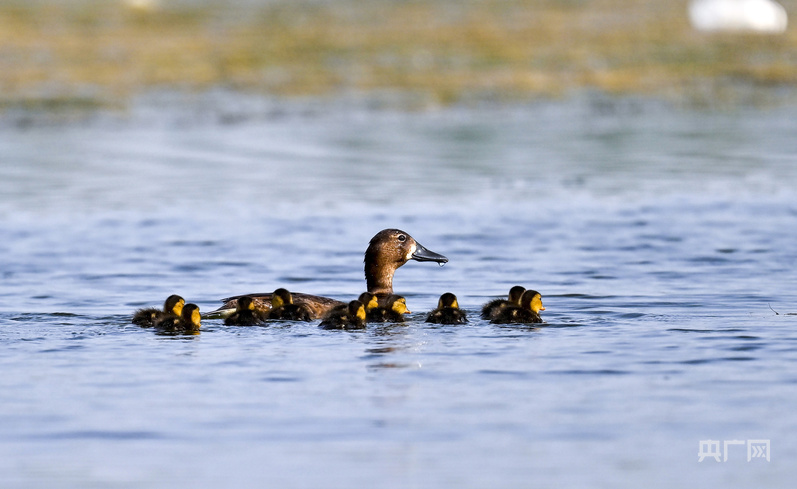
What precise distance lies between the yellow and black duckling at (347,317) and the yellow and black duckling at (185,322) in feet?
3.03

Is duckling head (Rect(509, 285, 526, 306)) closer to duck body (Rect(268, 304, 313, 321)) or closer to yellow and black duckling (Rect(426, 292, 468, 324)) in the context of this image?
yellow and black duckling (Rect(426, 292, 468, 324))

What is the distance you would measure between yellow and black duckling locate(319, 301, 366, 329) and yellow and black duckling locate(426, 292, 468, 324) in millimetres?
566

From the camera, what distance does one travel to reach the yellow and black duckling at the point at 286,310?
1110 centimetres

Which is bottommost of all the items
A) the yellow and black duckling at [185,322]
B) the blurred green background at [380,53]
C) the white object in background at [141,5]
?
the yellow and black duckling at [185,322]

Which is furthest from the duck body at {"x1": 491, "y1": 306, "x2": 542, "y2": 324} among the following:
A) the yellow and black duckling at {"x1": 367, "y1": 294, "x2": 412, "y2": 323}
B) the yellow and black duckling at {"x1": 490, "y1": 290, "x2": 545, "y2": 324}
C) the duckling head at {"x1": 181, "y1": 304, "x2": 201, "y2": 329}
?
the duckling head at {"x1": 181, "y1": 304, "x2": 201, "y2": 329}

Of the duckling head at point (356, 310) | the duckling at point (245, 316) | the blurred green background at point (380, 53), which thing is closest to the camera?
the duckling head at point (356, 310)

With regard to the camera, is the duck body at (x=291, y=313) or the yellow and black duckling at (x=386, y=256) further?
the yellow and black duckling at (x=386, y=256)

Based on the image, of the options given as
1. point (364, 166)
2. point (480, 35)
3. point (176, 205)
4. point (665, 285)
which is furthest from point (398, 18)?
point (665, 285)

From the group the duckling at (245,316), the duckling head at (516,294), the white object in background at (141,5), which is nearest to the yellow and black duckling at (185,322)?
the duckling at (245,316)

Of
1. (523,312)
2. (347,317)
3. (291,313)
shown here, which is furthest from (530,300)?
(291,313)

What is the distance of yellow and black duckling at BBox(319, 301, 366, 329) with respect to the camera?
34.8 feet

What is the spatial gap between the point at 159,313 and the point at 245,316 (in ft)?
2.07

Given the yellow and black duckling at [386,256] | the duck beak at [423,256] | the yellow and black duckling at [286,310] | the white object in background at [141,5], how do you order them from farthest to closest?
the white object in background at [141,5] < the duck beak at [423,256] < the yellow and black duckling at [386,256] < the yellow and black duckling at [286,310]

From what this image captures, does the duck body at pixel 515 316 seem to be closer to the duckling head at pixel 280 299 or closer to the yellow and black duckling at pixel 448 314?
the yellow and black duckling at pixel 448 314
